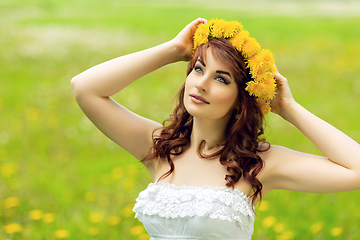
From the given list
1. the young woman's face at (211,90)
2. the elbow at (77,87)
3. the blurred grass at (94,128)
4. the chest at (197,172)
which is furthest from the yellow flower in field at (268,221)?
the elbow at (77,87)

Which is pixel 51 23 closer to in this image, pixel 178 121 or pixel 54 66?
pixel 54 66

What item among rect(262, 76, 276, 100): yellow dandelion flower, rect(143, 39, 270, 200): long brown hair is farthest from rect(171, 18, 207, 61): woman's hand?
rect(262, 76, 276, 100): yellow dandelion flower

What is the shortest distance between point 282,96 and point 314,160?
1.40ft

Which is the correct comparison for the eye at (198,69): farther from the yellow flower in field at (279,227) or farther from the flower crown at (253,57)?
the yellow flower in field at (279,227)

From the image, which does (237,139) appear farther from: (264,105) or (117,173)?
(117,173)

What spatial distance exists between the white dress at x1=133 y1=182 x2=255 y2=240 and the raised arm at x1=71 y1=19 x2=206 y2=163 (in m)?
0.49

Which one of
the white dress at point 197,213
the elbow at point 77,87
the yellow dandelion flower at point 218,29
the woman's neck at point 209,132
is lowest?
the white dress at point 197,213

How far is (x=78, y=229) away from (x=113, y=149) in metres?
2.22

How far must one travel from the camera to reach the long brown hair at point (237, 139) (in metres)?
2.45

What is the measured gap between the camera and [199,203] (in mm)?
2445

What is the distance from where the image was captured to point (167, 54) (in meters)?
2.66

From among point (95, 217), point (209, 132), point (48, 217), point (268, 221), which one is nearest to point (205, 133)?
point (209, 132)

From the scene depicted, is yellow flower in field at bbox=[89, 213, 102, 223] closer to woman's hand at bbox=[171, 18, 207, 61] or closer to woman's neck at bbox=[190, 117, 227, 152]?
woman's neck at bbox=[190, 117, 227, 152]

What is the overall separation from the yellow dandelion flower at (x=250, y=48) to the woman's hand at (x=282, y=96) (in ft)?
0.74
